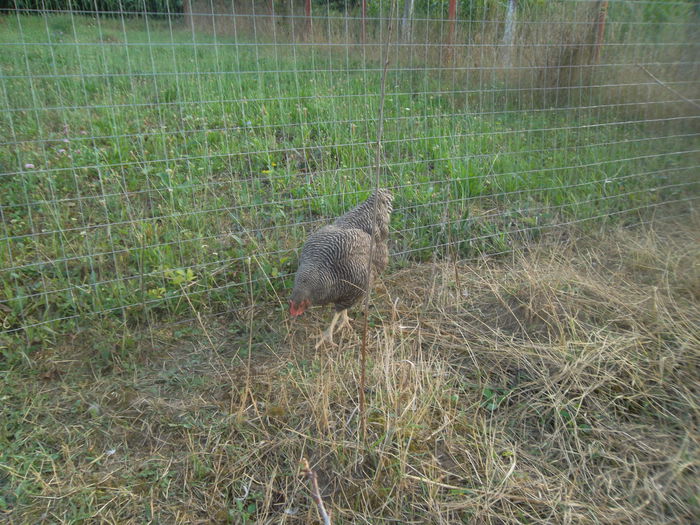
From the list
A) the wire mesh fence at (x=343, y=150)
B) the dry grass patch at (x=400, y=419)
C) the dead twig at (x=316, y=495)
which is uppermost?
the wire mesh fence at (x=343, y=150)

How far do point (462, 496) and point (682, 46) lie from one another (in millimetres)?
4686

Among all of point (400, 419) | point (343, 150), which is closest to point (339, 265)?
point (400, 419)

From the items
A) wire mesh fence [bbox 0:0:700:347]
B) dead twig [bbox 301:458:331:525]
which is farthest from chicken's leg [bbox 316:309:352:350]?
dead twig [bbox 301:458:331:525]

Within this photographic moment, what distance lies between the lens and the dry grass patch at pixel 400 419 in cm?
203

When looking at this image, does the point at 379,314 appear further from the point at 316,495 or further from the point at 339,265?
the point at 316,495

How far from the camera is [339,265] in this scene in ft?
9.83

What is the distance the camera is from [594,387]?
8.09 ft

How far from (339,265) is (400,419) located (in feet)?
3.59

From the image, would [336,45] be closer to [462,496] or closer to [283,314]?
[283,314]

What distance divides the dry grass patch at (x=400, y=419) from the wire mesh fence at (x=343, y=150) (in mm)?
551

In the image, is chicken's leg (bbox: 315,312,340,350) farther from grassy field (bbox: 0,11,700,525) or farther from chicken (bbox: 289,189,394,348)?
grassy field (bbox: 0,11,700,525)

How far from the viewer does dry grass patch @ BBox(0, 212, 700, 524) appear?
6.66 feet

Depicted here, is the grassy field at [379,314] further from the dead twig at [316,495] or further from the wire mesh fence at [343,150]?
the dead twig at [316,495]

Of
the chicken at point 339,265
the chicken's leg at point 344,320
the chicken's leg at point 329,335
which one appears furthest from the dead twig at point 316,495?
the chicken's leg at point 344,320
